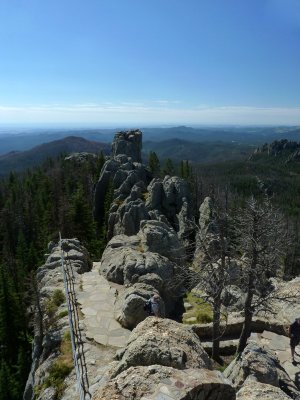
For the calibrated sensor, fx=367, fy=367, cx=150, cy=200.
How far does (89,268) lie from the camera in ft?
118

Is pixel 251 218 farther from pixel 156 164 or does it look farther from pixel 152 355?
pixel 156 164

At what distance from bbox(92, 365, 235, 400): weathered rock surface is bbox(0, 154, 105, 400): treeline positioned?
3059cm

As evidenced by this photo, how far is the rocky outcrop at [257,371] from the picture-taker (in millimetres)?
15508

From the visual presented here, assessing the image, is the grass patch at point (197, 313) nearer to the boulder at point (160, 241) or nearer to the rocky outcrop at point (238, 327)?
the rocky outcrop at point (238, 327)

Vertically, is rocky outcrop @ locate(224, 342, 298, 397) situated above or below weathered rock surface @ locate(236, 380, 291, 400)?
below

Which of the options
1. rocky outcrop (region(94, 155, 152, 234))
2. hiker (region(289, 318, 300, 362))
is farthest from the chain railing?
rocky outcrop (region(94, 155, 152, 234))

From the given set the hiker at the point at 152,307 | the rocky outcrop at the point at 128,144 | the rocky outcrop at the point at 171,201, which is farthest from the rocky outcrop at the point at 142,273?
the rocky outcrop at the point at 128,144

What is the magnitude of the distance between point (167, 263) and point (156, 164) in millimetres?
79905

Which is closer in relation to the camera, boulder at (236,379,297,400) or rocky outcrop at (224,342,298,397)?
boulder at (236,379,297,400)

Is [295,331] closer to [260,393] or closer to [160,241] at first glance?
[260,393]

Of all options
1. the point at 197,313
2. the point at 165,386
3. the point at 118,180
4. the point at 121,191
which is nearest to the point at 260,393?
the point at 165,386

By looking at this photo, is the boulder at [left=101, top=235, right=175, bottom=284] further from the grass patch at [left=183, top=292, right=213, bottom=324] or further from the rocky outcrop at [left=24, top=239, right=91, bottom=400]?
the grass patch at [left=183, top=292, right=213, bottom=324]

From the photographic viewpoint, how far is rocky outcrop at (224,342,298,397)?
15508 mm

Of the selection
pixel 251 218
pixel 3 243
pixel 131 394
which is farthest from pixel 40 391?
pixel 3 243
